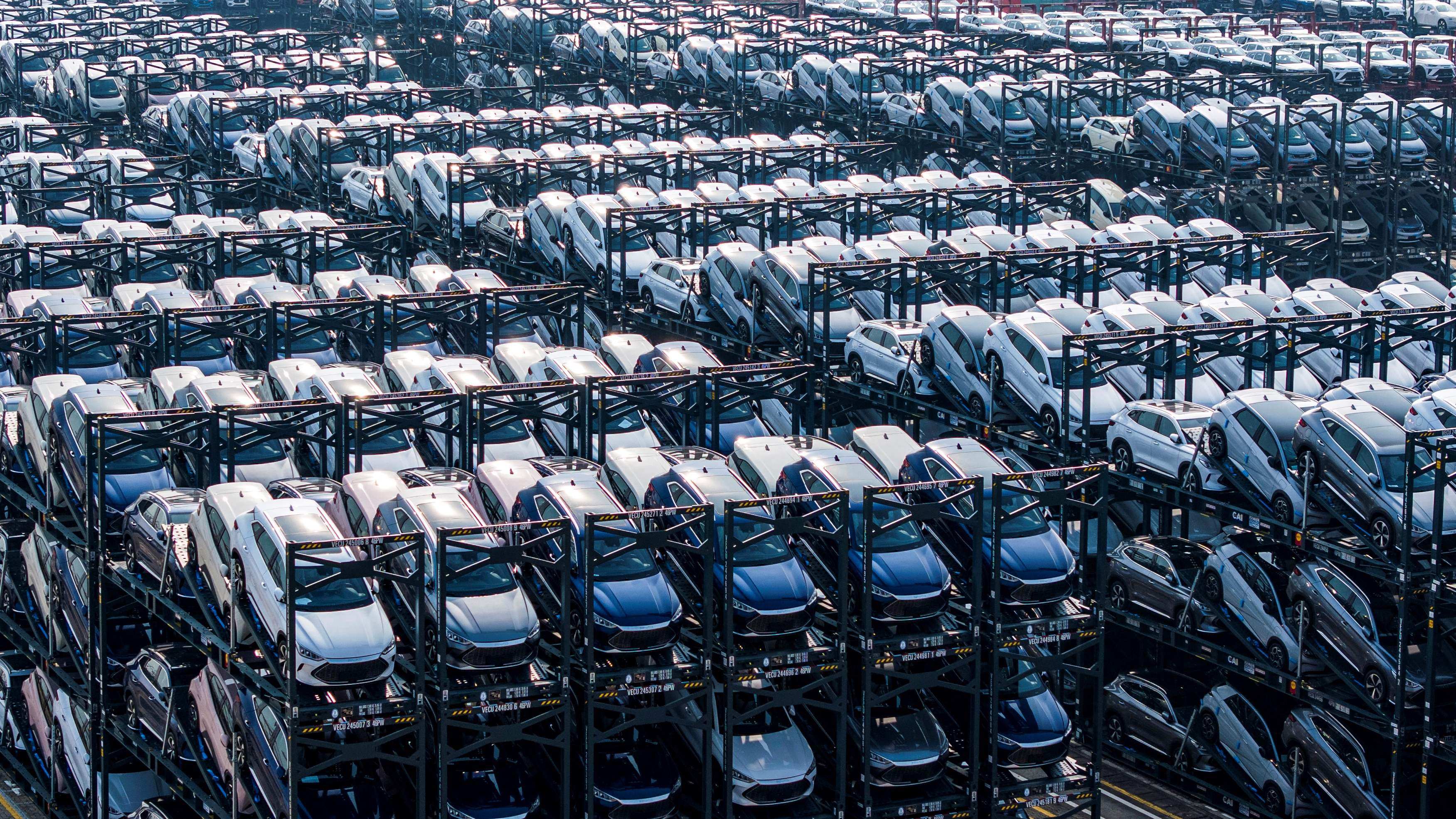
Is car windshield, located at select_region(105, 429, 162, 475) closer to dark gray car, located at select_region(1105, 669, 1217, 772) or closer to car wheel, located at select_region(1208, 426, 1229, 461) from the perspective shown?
dark gray car, located at select_region(1105, 669, 1217, 772)

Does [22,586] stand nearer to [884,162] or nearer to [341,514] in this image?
[341,514]

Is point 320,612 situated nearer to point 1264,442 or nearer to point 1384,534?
point 1384,534

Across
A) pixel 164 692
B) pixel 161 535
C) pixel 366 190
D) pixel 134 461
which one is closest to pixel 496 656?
pixel 164 692

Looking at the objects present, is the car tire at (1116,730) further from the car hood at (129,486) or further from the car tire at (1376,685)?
the car hood at (129,486)

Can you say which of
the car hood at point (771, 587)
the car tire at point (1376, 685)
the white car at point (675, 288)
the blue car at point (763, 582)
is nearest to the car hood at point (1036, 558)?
the blue car at point (763, 582)

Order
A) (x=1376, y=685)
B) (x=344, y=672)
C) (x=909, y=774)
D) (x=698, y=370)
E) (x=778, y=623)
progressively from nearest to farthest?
(x=344, y=672), (x=778, y=623), (x=909, y=774), (x=1376, y=685), (x=698, y=370)
